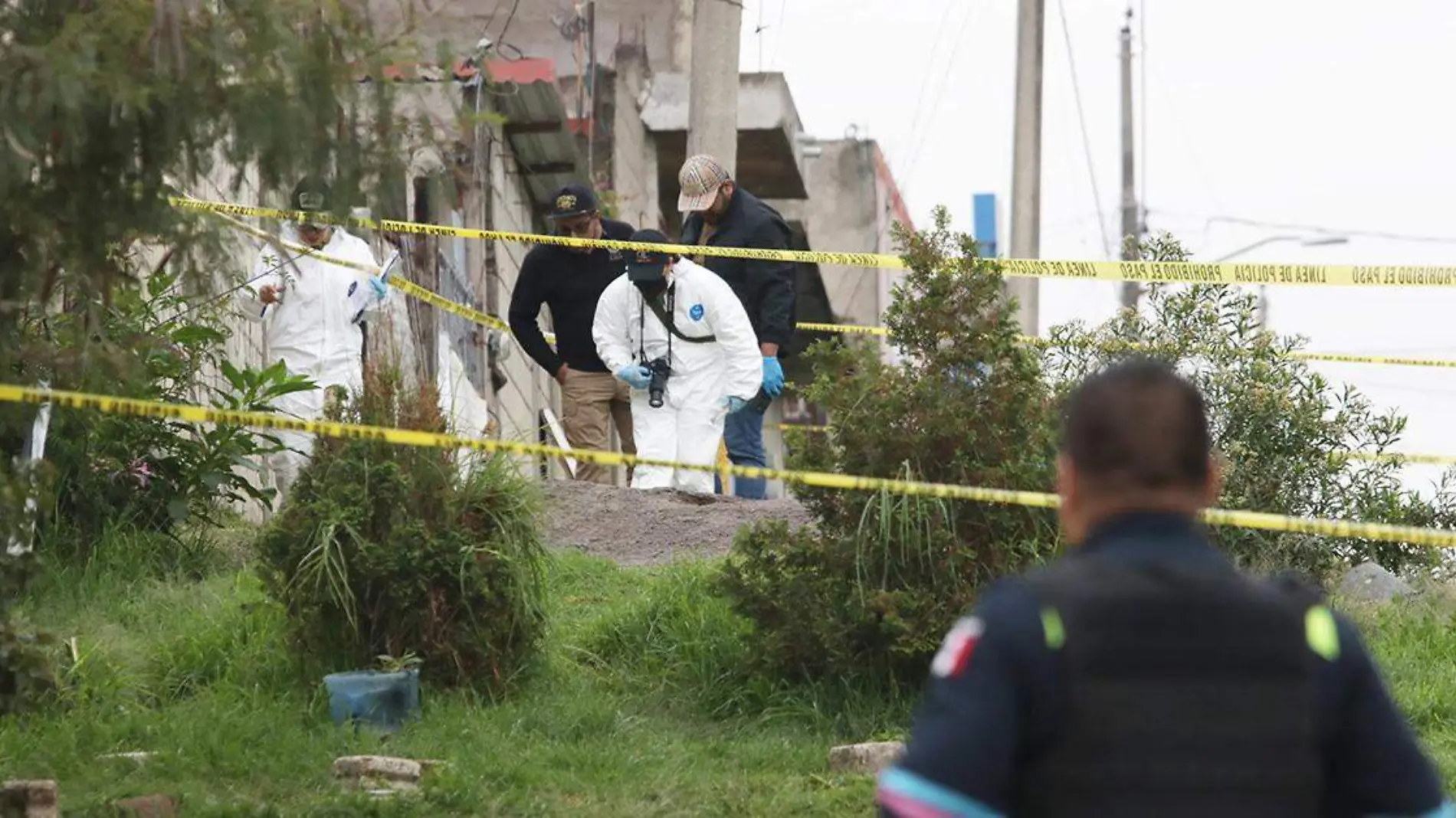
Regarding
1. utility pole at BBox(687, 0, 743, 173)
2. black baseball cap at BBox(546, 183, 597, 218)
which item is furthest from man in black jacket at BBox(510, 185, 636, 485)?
utility pole at BBox(687, 0, 743, 173)

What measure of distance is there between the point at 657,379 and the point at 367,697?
4458mm

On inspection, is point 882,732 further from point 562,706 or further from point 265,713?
point 265,713

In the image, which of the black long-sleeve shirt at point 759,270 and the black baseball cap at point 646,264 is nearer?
the black baseball cap at point 646,264

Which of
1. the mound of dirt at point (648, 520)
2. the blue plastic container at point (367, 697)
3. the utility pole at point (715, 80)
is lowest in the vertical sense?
the blue plastic container at point (367, 697)

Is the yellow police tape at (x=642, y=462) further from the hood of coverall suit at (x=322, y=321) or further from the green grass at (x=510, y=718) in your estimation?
the hood of coverall suit at (x=322, y=321)

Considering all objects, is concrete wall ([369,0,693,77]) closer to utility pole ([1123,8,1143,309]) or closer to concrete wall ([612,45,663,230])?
concrete wall ([612,45,663,230])

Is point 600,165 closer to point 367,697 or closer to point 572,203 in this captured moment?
point 572,203

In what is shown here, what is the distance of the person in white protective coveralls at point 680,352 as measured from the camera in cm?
1104

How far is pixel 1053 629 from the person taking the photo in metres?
2.63

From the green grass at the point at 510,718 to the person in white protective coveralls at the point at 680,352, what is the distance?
8.36ft

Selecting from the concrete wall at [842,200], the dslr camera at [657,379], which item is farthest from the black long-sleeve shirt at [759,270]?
the concrete wall at [842,200]

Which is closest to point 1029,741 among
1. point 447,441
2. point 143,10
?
point 143,10

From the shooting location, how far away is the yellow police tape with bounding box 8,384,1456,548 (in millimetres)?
5547

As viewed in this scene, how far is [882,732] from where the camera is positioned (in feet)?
22.6
